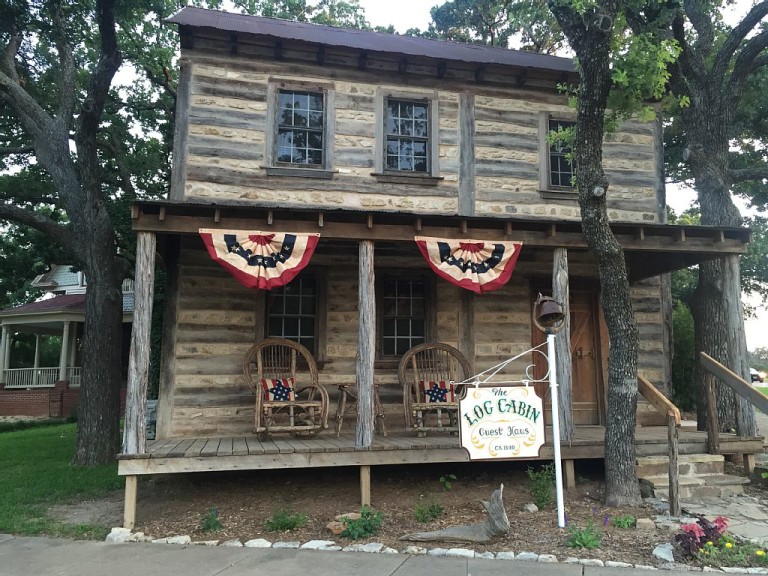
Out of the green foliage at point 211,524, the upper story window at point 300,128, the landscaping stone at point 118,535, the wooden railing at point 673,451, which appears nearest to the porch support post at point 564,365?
the wooden railing at point 673,451

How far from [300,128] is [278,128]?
336 millimetres

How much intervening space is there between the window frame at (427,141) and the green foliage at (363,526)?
5.07m

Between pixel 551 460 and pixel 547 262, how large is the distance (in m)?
3.36

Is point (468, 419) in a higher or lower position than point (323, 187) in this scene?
lower

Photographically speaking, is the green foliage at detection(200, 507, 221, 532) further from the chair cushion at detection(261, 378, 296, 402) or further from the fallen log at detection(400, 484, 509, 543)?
the fallen log at detection(400, 484, 509, 543)

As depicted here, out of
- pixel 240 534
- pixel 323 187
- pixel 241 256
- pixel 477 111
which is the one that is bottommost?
pixel 240 534

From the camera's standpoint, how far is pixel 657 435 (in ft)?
26.7

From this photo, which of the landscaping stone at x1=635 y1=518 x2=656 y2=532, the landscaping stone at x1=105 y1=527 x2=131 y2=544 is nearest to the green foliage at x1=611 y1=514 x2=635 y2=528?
the landscaping stone at x1=635 y1=518 x2=656 y2=532

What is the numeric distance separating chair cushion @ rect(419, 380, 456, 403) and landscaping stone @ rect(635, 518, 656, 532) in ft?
9.64

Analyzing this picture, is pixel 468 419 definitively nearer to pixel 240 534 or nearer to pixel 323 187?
pixel 240 534

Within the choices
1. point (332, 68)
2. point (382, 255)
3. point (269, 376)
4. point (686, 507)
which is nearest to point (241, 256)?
point (269, 376)

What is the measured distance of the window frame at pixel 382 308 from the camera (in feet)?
29.2

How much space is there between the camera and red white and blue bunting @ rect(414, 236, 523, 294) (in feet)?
24.1

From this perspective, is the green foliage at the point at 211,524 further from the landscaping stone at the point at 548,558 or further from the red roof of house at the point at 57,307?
the red roof of house at the point at 57,307
